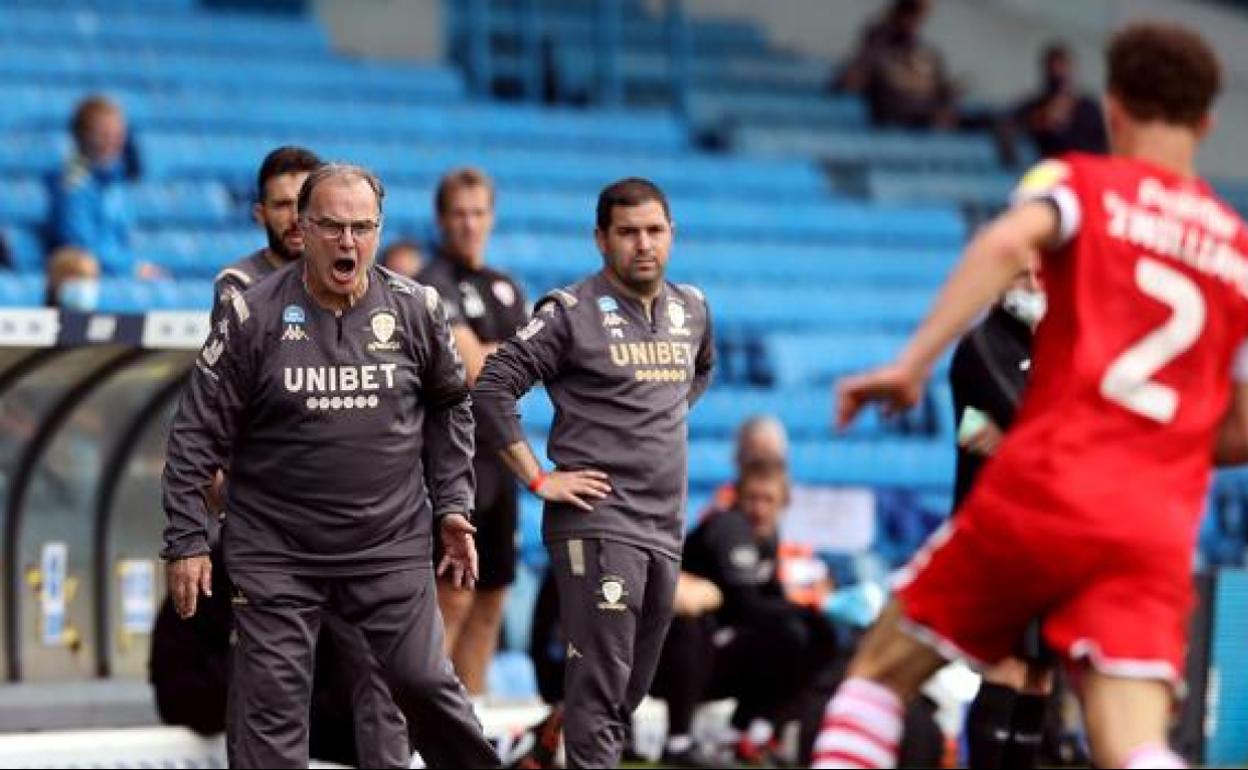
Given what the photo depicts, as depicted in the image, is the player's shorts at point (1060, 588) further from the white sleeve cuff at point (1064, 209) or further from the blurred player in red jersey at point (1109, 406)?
the white sleeve cuff at point (1064, 209)

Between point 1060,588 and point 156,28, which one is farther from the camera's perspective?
point 156,28

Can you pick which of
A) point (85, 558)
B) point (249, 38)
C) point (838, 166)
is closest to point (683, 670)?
point (85, 558)

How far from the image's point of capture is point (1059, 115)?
21094 millimetres

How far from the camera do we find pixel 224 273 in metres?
8.53

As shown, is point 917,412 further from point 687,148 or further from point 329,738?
point 329,738

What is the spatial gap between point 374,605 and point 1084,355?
8.62ft

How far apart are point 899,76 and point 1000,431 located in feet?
43.6

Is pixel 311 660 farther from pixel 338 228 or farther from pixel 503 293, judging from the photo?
pixel 503 293

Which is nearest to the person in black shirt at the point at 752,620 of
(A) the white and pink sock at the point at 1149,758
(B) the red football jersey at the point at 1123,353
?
(B) the red football jersey at the point at 1123,353

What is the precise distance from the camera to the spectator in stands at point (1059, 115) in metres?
20.6

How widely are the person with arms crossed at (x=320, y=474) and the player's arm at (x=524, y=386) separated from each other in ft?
2.79

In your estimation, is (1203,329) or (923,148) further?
(923,148)

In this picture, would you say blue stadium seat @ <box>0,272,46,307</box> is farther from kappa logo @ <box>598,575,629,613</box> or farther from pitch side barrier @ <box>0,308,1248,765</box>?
kappa logo @ <box>598,575,629,613</box>

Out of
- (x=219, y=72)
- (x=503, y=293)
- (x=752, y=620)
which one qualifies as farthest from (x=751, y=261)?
(x=503, y=293)
